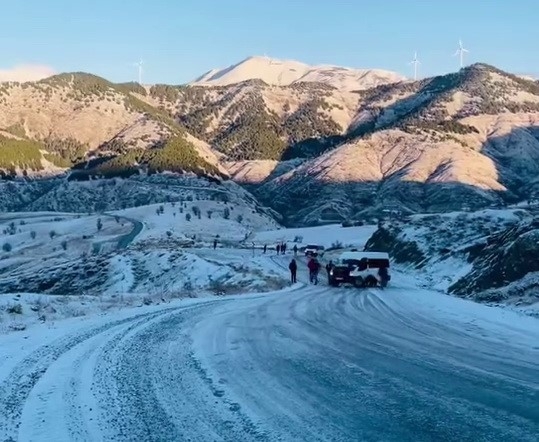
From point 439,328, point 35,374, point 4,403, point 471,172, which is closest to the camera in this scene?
point 4,403

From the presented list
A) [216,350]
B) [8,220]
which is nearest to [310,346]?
[216,350]

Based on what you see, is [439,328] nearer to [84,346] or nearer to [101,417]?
[84,346]

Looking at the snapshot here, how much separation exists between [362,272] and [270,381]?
28727 mm

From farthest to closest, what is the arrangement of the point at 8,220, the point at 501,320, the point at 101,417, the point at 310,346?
the point at 8,220
the point at 501,320
the point at 310,346
the point at 101,417

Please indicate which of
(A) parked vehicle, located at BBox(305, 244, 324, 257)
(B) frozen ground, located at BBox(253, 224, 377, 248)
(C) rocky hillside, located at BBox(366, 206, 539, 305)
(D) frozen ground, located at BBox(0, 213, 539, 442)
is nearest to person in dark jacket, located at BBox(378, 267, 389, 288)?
(C) rocky hillside, located at BBox(366, 206, 539, 305)

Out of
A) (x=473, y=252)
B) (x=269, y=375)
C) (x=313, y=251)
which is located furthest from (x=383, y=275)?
(x=269, y=375)

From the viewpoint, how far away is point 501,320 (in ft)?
54.4

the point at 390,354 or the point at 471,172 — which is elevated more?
the point at 471,172

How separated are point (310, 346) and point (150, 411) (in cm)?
514

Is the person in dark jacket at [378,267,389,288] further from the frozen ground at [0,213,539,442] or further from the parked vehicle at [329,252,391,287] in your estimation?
the frozen ground at [0,213,539,442]

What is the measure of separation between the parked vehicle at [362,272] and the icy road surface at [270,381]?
2119 centimetres

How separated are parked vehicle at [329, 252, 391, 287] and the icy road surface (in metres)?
21.2

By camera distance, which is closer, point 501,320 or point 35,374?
point 35,374

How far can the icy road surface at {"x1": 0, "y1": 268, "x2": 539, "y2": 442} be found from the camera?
7.06 m
